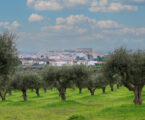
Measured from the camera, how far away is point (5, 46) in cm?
2656

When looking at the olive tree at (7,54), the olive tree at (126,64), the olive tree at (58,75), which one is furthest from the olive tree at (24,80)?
the olive tree at (7,54)

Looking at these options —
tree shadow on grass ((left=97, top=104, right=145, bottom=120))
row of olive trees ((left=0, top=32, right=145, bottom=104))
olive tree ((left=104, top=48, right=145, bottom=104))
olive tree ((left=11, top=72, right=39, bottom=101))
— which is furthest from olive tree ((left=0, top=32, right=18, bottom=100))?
olive tree ((left=11, top=72, right=39, bottom=101))

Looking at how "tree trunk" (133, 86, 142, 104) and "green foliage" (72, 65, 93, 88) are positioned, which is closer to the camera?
"tree trunk" (133, 86, 142, 104)

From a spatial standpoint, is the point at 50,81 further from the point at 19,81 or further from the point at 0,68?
the point at 0,68

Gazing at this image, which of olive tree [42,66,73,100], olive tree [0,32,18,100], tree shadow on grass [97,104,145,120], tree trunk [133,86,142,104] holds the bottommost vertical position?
tree shadow on grass [97,104,145,120]

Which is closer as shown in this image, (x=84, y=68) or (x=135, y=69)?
(x=135, y=69)

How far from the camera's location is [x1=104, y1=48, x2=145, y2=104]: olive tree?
38.2 metres

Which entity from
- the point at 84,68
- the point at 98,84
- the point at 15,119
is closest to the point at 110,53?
the point at 15,119

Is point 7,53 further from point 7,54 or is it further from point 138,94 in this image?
point 138,94

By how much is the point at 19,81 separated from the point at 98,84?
86.3ft

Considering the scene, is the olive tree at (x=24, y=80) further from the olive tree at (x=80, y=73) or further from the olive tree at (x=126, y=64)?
the olive tree at (x=126, y=64)

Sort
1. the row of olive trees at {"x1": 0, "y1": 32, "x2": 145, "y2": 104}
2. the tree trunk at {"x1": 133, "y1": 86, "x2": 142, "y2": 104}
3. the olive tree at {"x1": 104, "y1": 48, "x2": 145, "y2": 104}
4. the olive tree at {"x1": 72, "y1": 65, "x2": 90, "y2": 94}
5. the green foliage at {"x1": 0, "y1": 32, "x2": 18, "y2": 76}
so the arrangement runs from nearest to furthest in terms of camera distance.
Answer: the green foliage at {"x1": 0, "y1": 32, "x2": 18, "y2": 76} → the row of olive trees at {"x1": 0, "y1": 32, "x2": 145, "y2": 104} → the olive tree at {"x1": 104, "y1": 48, "x2": 145, "y2": 104} → the tree trunk at {"x1": 133, "y1": 86, "x2": 142, "y2": 104} → the olive tree at {"x1": 72, "y1": 65, "x2": 90, "y2": 94}

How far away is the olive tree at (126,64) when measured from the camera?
38.2 m

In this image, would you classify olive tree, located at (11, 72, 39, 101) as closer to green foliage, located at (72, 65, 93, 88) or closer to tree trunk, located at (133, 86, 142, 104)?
green foliage, located at (72, 65, 93, 88)
